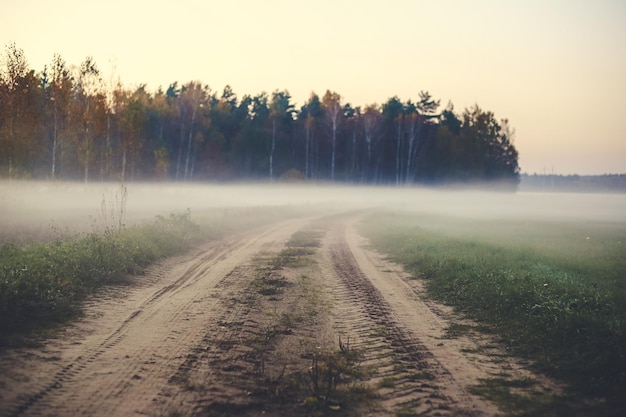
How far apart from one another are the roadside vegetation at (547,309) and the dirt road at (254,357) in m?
0.52

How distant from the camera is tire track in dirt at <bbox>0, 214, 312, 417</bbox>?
434cm

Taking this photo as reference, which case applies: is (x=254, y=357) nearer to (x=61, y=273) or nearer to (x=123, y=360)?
(x=123, y=360)

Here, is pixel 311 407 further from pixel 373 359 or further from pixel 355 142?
pixel 355 142

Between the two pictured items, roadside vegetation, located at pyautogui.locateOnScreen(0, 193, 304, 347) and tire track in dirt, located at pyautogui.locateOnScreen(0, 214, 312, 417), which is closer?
tire track in dirt, located at pyautogui.locateOnScreen(0, 214, 312, 417)

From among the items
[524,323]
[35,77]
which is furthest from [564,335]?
[35,77]

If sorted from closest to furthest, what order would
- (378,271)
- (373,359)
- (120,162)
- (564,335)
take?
(373,359) → (564,335) → (378,271) → (120,162)

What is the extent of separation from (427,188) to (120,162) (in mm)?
52641

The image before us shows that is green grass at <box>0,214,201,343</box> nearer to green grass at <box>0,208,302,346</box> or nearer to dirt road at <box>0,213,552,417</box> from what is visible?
green grass at <box>0,208,302,346</box>

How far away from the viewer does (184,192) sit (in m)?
47.8

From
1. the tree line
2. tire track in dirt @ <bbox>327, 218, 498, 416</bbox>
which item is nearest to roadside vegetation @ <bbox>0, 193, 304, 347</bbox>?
tire track in dirt @ <bbox>327, 218, 498, 416</bbox>

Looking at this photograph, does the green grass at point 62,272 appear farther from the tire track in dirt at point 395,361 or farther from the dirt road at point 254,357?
the tire track in dirt at point 395,361

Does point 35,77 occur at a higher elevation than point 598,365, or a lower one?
higher

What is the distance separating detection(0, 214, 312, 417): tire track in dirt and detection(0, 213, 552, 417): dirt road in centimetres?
2

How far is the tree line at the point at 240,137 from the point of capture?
36.5 m
